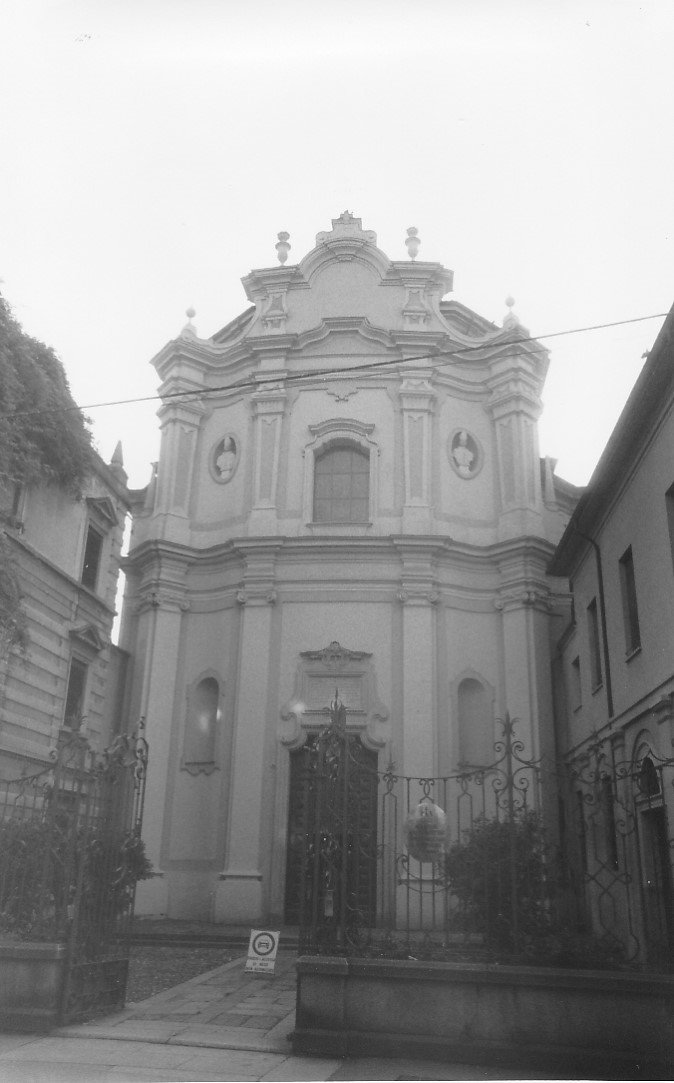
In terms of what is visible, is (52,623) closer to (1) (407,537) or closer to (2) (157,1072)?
(1) (407,537)

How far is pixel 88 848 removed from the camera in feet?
33.2

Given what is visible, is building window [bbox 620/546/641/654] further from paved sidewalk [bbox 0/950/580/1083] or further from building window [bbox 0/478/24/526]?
building window [bbox 0/478/24/526]

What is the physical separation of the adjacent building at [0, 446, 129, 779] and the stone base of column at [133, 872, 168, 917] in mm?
3159

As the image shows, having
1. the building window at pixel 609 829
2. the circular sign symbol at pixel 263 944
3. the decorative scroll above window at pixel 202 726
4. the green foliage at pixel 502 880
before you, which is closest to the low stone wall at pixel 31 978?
the circular sign symbol at pixel 263 944

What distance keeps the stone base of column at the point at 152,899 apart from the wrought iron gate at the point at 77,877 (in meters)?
9.25

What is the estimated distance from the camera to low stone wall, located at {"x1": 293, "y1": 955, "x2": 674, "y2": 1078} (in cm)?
781

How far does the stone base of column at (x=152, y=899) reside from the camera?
63.9 ft

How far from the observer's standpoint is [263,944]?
41.3 ft

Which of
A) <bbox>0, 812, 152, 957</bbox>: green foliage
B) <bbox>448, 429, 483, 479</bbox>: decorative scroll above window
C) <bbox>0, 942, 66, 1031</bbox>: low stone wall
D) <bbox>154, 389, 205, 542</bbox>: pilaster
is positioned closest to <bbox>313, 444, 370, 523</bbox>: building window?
<bbox>448, 429, 483, 479</bbox>: decorative scroll above window

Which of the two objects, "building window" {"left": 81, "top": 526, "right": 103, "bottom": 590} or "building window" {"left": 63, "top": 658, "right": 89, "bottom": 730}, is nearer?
"building window" {"left": 63, "top": 658, "right": 89, "bottom": 730}

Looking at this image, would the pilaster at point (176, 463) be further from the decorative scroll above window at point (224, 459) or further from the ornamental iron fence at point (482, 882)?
the ornamental iron fence at point (482, 882)

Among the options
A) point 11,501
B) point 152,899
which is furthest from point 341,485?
point 152,899

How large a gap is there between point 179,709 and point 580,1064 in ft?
48.4

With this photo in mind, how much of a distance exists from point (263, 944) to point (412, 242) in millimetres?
18205
